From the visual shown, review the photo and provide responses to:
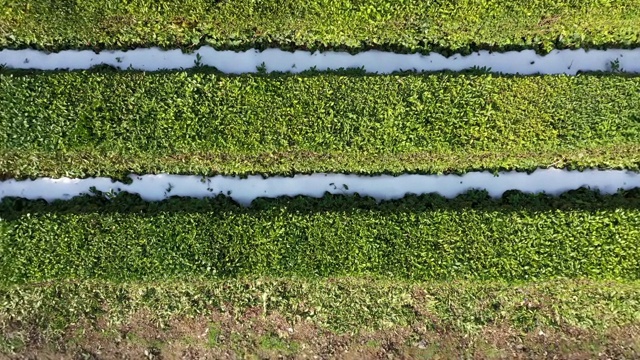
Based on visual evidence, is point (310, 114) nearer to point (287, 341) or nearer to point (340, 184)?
point (340, 184)

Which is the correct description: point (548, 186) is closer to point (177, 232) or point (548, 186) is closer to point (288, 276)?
point (288, 276)

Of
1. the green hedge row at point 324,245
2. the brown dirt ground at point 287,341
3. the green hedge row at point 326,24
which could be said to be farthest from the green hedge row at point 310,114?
the brown dirt ground at point 287,341

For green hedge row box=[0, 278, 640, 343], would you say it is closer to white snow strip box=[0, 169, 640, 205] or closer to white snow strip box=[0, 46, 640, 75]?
white snow strip box=[0, 169, 640, 205]

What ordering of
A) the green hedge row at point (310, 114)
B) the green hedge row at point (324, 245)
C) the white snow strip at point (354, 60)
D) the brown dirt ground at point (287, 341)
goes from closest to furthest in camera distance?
the green hedge row at point (324, 245)
the green hedge row at point (310, 114)
the brown dirt ground at point (287, 341)
the white snow strip at point (354, 60)

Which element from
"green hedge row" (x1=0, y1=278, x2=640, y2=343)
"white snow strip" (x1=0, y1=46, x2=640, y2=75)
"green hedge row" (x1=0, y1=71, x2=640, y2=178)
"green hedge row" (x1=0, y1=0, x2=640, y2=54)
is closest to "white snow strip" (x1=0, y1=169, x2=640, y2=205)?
"green hedge row" (x1=0, y1=71, x2=640, y2=178)

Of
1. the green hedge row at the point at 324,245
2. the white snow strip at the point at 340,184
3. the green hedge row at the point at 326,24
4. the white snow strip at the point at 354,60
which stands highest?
the green hedge row at the point at 326,24

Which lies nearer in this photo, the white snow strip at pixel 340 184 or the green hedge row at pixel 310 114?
the green hedge row at pixel 310 114

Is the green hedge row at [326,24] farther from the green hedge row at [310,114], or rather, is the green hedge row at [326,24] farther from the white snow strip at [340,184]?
the white snow strip at [340,184]
